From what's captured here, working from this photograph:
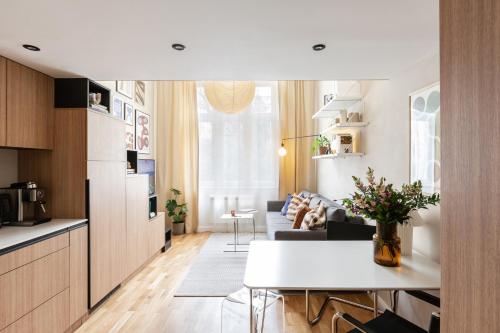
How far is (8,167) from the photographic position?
97.9 inches

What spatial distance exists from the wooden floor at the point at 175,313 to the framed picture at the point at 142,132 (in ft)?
7.26

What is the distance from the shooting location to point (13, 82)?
2189 millimetres

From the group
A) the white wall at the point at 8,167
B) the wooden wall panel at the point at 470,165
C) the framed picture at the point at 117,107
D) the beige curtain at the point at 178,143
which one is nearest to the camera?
the wooden wall panel at the point at 470,165

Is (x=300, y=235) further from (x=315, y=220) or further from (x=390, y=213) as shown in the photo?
(x=390, y=213)

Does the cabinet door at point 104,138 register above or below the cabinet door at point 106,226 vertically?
above

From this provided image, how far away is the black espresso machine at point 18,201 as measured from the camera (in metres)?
2.26

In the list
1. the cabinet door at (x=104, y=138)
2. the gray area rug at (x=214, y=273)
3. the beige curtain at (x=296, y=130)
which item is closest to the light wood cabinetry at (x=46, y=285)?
the cabinet door at (x=104, y=138)

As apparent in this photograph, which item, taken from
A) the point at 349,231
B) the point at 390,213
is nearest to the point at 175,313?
the point at 349,231

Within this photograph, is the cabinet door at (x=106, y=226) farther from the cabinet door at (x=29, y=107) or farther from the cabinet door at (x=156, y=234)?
the cabinet door at (x=156, y=234)

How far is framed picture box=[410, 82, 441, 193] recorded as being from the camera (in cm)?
195

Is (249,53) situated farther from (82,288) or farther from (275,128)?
(275,128)

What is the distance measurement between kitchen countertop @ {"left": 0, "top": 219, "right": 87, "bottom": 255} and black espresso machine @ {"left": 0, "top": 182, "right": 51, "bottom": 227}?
0.09 meters

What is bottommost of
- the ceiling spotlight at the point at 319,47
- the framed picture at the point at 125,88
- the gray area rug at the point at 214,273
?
the gray area rug at the point at 214,273

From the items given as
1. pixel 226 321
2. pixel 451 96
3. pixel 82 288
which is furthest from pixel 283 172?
pixel 451 96
